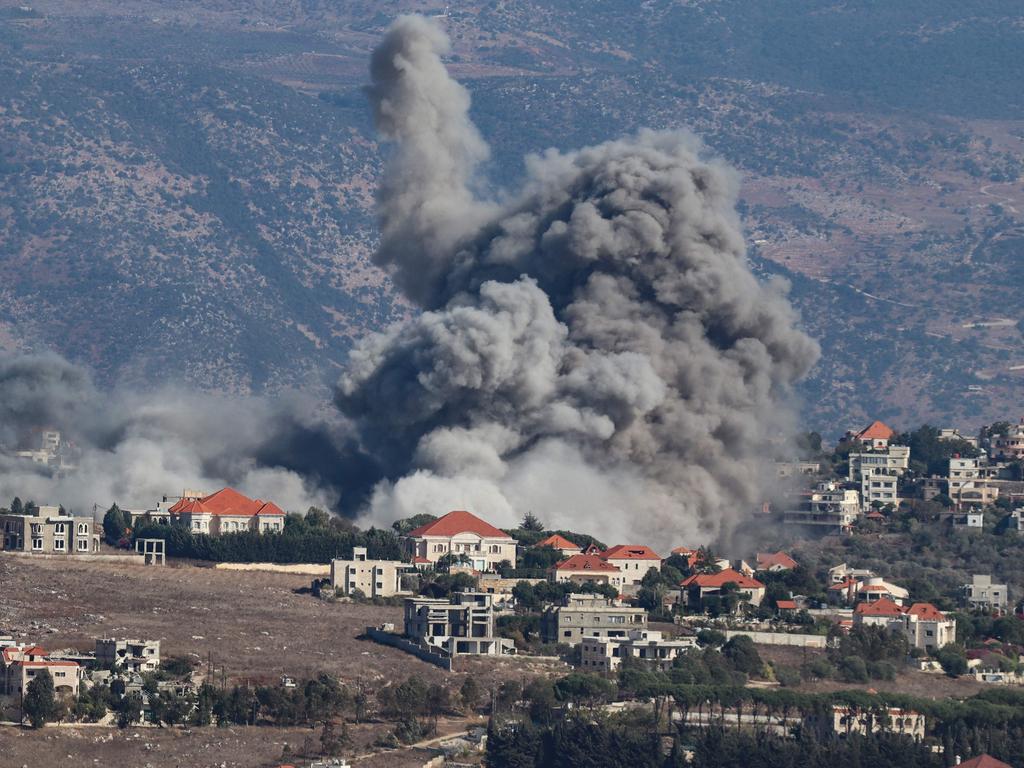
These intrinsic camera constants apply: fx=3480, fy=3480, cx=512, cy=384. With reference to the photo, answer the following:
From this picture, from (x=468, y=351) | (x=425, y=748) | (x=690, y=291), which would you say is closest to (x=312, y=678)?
(x=425, y=748)

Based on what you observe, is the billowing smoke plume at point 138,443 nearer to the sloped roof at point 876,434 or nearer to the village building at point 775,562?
the village building at point 775,562

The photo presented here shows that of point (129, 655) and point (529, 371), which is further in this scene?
point (529, 371)

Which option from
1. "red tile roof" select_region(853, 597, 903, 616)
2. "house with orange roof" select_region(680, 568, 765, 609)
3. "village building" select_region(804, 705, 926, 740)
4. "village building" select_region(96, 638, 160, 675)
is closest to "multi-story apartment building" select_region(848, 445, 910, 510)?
"house with orange roof" select_region(680, 568, 765, 609)

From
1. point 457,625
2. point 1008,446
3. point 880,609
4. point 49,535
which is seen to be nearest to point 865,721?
point 457,625

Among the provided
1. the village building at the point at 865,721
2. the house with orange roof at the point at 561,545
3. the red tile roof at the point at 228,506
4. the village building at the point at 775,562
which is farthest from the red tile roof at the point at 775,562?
the village building at the point at 865,721

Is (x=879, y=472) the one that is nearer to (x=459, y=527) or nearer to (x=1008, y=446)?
(x=1008, y=446)

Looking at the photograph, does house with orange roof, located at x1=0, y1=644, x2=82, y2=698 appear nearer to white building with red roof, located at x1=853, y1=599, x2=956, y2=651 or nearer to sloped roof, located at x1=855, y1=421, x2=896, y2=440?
white building with red roof, located at x1=853, y1=599, x2=956, y2=651

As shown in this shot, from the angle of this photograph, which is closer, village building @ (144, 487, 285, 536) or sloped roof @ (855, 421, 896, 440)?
village building @ (144, 487, 285, 536)
